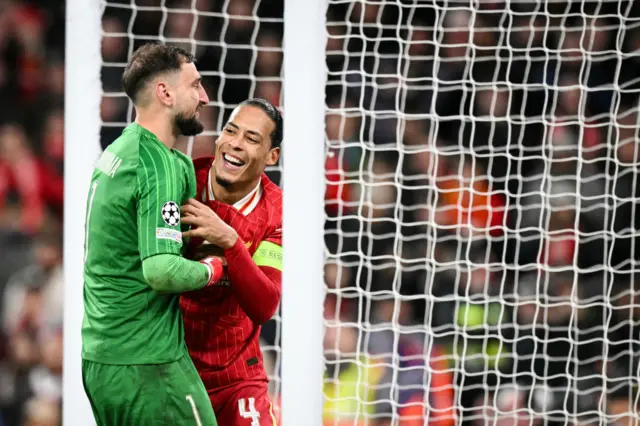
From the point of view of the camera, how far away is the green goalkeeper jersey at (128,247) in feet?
5.81

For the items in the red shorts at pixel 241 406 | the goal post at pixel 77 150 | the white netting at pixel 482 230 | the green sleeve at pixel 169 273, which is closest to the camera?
the green sleeve at pixel 169 273

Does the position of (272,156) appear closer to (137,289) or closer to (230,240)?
(230,240)

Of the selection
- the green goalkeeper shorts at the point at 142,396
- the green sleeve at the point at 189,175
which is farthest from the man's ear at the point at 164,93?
the green goalkeeper shorts at the point at 142,396

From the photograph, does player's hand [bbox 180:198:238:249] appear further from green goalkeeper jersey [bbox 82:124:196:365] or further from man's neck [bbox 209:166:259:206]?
man's neck [bbox 209:166:259:206]

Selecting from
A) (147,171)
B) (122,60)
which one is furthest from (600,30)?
(147,171)

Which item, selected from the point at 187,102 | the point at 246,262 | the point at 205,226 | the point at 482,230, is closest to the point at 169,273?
the point at 205,226

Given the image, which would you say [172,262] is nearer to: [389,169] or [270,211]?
[270,211]

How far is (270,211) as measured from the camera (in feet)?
7.59

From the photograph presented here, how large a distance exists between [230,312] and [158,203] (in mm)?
553

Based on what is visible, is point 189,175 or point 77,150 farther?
point 77,150

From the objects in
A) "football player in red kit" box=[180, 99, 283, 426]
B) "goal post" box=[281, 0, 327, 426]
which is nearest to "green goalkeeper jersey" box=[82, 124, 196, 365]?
"football player in red kit" box=[180, 99, 283, 426]

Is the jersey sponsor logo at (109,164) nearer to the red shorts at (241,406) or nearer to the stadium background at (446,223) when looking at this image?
the red shorts at (241,406)

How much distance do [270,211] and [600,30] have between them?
1.59 m

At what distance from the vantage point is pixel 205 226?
1894mm
